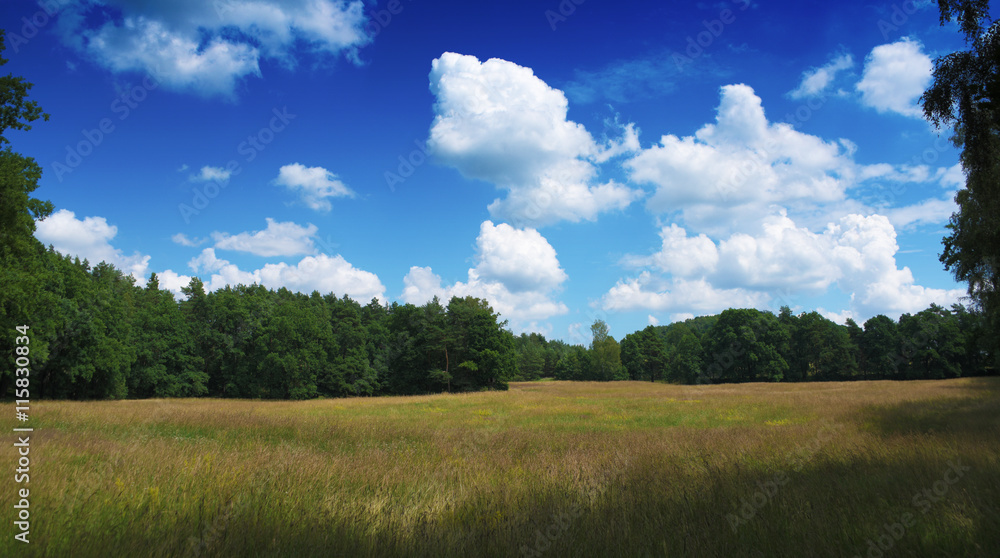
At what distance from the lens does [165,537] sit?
12.9 feet

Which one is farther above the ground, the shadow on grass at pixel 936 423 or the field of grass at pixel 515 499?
the field of grass at pixel 515 499

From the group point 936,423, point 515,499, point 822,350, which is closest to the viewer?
point 515,499

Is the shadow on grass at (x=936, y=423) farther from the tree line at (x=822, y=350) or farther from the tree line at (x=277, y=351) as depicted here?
the tree line at (x=822, y=350)

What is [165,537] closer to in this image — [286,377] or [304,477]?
[304,477]

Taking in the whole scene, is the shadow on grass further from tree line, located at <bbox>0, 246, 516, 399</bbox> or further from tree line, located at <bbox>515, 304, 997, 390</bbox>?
tree line, located at <bbox>515, 304, 997, 390</bbox>

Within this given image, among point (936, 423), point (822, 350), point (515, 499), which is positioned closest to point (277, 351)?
point (515, 499)

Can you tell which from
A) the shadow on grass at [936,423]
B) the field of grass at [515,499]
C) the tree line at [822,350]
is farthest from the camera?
the tree line at [822,350]

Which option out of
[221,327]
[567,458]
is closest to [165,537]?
[567,458]

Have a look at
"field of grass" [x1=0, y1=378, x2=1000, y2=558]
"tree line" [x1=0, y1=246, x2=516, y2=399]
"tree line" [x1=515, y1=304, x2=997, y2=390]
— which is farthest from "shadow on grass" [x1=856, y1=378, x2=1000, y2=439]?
"tree line" [x1=515, y1=304, x2=997, y2=390]

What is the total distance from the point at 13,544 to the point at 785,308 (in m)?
105

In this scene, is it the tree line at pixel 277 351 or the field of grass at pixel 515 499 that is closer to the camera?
the field of grass at pixel 515 499

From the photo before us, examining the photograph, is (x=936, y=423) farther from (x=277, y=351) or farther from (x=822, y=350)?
(x=822, y=350)

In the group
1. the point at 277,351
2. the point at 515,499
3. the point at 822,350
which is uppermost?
the point at 277,351

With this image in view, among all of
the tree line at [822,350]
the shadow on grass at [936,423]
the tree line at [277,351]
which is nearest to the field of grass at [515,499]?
the shadow on grass at [936,423]
